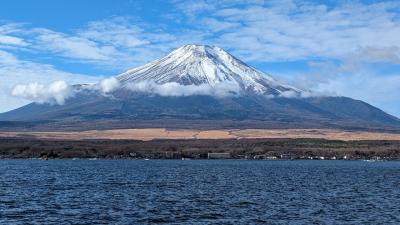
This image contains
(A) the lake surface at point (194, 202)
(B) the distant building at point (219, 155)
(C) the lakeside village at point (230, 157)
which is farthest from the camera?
(B) the distant building at point (219, 155)

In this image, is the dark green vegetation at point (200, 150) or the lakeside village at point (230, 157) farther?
the lakeside village at point (230, 157)

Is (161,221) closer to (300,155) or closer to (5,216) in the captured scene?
(5,216)

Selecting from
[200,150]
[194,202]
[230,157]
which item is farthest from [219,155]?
[194,202]

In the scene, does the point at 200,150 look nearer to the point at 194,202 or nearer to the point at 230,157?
the point at 230,157

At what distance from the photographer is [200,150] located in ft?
484

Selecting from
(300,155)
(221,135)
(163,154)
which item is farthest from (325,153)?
(221,135)

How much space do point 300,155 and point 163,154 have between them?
3104cm

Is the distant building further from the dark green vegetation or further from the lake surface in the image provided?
the lake surface

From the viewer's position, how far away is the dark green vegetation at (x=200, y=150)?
454ft

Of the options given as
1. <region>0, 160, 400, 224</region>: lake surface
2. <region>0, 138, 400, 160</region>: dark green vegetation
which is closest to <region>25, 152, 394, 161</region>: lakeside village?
<region>0, 138, 400, 160</region>: dark green vegetation

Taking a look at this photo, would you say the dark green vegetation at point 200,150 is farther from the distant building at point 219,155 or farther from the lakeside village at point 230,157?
the distant building at point 219,155

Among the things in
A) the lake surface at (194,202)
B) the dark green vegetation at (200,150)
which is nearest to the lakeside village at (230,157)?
the dark green vegetation at (200,150)

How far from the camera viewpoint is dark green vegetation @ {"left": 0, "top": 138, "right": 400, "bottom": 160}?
454 feet

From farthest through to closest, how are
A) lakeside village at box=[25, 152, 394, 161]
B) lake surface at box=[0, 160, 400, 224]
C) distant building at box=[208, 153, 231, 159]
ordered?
distant building at box=[208, 153, 231, 159]
lakeside village at box=[25, 152, 394, 161]
lake surface at box=[0, 160, 400, 224]
